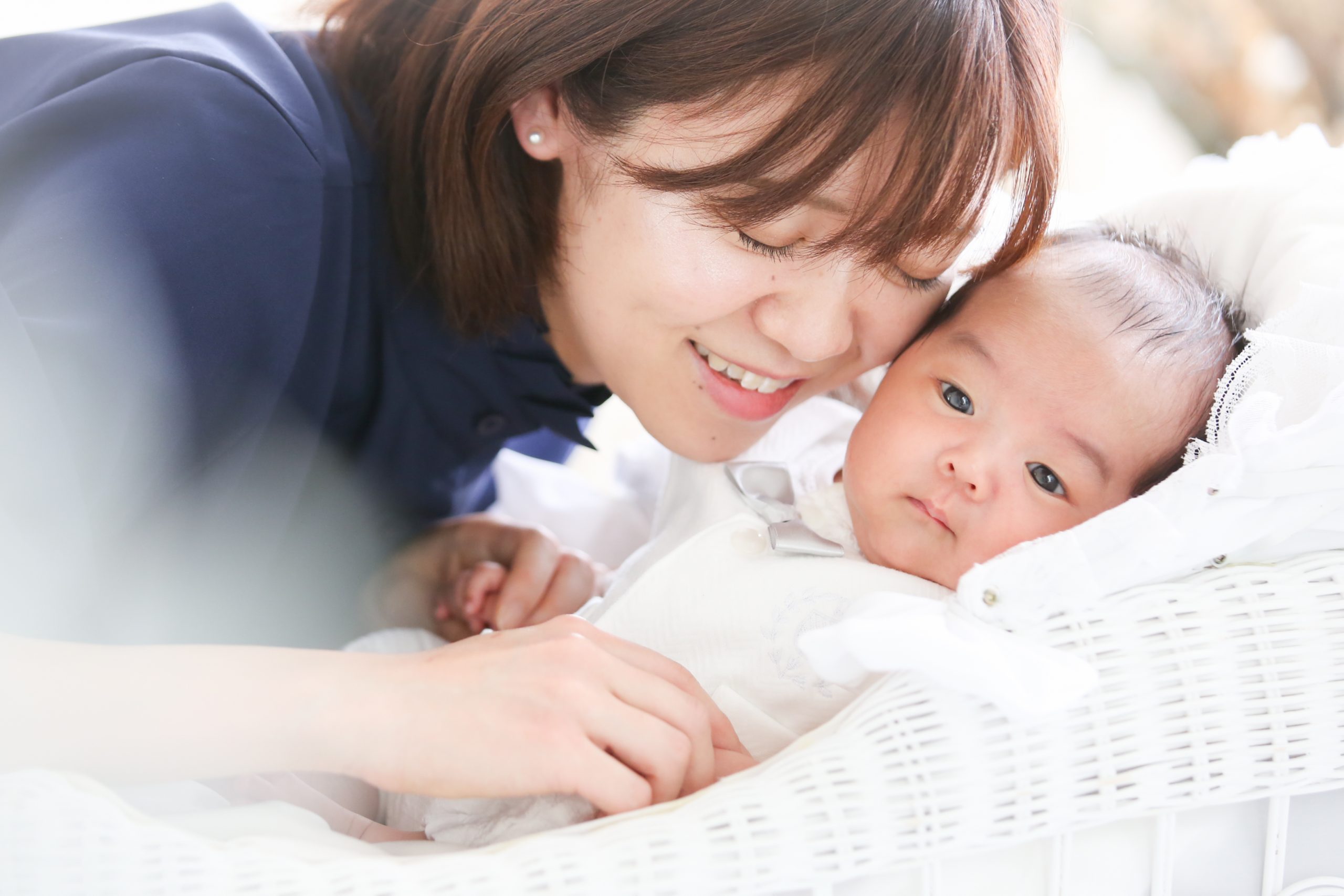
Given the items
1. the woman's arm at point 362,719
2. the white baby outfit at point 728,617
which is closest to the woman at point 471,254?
the woman's arm at point 362,719

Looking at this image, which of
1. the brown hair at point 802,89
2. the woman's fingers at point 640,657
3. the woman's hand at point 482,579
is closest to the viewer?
the woman's fingers at point 640,657

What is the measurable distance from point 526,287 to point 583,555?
36 centimetres

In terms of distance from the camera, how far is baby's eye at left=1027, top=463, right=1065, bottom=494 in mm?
1013

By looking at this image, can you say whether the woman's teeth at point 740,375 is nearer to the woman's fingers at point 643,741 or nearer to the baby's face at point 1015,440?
the baby's face at point 1015,440

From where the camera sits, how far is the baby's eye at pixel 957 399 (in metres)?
1.04

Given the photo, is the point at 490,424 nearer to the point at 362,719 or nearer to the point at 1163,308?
the point at 362,719

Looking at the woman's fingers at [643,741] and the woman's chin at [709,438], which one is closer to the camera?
the woman's fingers at [643,741]

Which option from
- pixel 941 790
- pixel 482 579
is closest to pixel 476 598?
pixel 482 579

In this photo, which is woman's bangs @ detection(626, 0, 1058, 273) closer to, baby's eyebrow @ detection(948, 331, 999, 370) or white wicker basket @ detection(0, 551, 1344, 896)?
baby's eyebrow @ detection(948, 331, 999, 370)

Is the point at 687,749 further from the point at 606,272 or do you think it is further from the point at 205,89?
→ the point at 205,89

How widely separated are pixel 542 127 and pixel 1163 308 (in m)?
0.66

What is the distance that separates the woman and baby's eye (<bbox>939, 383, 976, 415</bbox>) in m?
0.08

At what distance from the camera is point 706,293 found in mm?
986

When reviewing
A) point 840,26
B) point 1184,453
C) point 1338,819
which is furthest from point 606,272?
point 1338,819
